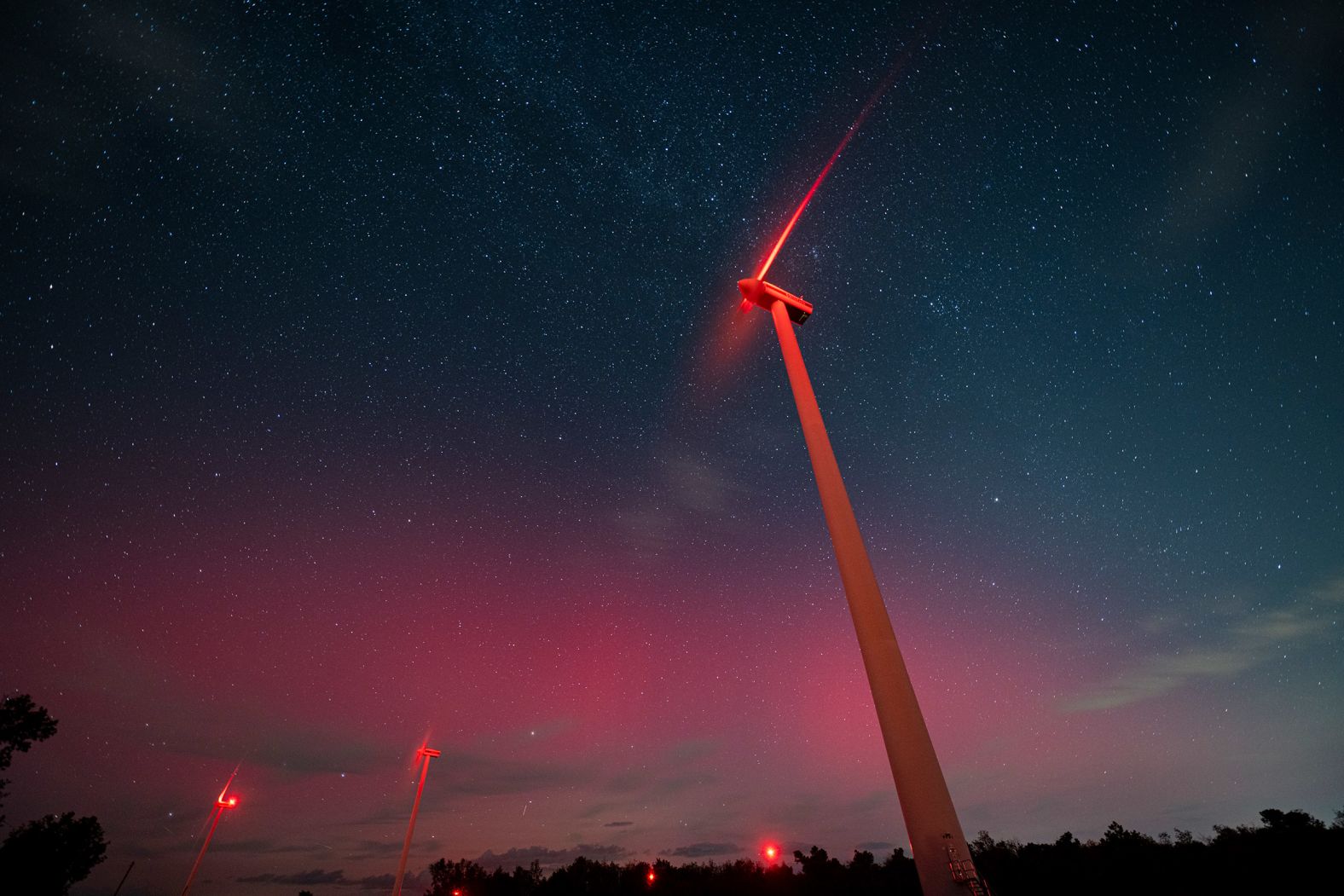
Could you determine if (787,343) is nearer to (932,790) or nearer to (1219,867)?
(932,790)

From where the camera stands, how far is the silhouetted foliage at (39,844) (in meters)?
35.1

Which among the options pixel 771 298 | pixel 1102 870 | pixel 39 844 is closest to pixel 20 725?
pixel 39 844

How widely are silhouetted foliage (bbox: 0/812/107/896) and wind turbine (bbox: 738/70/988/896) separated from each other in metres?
64.8

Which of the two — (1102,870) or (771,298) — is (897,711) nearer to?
(771,298)

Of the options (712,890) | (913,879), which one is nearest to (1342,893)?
(913,879)

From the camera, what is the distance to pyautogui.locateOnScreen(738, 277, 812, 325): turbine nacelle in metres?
22.3

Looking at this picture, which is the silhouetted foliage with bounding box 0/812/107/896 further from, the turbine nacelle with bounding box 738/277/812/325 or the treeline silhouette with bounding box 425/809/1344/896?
the turbine nacelle with bounding box 738/277/812/325

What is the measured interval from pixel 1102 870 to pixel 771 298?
2551 inches

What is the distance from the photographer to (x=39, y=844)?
4831cm

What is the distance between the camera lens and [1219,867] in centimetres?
4819

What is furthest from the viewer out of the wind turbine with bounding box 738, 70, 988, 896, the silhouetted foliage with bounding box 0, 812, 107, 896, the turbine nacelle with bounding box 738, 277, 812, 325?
the silhouetted foliage with bounding box 0, 812, 107, 896

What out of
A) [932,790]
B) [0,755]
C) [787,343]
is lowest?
[932,790]

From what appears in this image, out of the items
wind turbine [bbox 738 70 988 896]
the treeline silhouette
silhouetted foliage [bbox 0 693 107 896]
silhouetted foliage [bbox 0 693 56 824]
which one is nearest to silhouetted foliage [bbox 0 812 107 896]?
silhouetted foliage [bbox 0 693 107 896]

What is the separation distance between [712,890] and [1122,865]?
5177 cm
